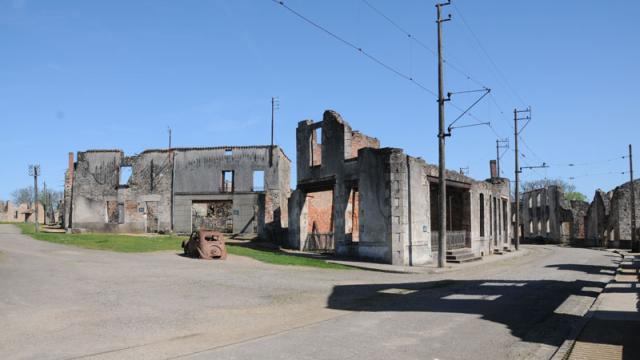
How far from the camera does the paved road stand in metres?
7.89

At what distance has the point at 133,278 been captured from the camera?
15773 mm

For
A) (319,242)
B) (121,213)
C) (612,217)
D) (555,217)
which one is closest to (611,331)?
(319,242)

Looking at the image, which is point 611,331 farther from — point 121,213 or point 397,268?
point 121,213

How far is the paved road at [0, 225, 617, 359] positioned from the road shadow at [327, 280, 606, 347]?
3 centimetres

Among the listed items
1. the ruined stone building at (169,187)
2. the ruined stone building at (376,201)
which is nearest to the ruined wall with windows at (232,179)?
the ruined stone building at (169,187)

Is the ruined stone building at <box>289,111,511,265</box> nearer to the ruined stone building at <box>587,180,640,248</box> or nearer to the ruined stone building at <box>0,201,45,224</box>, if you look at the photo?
the ruined stone building at <box>587,180,640,248</box>

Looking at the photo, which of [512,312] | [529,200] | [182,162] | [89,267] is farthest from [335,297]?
[529,200]

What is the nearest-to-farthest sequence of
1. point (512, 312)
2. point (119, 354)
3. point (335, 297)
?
point (119, 354), point (512, 312), point (335, 297)

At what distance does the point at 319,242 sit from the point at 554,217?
3948cm

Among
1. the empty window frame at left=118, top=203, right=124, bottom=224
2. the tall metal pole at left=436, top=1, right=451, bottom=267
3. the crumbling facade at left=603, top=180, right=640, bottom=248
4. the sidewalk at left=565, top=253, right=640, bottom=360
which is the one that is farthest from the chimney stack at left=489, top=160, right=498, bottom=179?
the sidewalk at left=565, top=253, right=640, bottom=360

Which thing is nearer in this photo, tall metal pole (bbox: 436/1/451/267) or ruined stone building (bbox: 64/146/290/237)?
tall metal pole (bbox: 436/1/451/267)

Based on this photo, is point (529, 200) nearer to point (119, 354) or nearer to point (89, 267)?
point (89, 267)

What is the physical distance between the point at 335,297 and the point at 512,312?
4780 mm

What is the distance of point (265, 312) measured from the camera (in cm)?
1191
